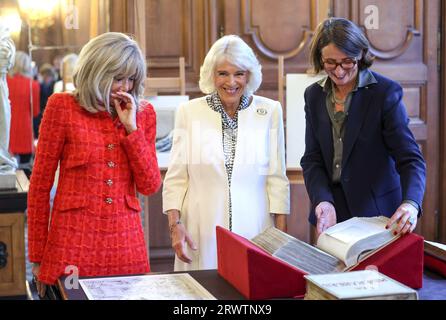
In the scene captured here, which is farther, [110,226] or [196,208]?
[196,208]

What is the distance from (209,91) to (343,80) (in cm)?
68

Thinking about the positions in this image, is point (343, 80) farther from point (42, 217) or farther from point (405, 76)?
point (405, 76)

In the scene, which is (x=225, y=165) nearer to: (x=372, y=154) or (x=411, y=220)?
(x=372, y=154)

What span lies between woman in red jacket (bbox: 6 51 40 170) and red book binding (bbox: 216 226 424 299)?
467 centimetres

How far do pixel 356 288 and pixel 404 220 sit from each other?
596 millimetres

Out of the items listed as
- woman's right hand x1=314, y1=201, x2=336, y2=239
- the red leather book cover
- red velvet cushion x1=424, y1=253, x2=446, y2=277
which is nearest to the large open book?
the red leather book cover

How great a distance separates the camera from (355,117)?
3.01 metres

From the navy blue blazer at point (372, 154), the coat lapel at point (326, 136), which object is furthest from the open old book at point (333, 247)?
the coat lapel at point (326, 136)

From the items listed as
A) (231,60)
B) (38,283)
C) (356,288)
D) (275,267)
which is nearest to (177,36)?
(231,60)

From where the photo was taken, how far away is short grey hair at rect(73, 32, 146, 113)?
106 inches

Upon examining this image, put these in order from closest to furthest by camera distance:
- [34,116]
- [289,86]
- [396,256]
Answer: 1. [396,256]
2. [289,86]
3. [34,116]

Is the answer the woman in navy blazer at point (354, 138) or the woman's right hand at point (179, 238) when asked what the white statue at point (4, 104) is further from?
the woman in navy blazer at point (354, 138)
